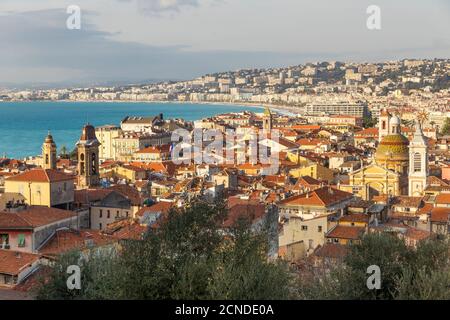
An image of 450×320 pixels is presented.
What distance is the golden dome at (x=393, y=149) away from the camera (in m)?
33.0

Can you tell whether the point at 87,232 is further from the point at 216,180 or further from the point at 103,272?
the point at 216,180

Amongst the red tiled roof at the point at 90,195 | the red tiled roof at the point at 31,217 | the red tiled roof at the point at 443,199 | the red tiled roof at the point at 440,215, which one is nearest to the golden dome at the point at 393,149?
the red tiled roof at the point at 443,199

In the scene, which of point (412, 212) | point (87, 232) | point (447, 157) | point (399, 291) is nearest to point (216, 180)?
point (412, 212)

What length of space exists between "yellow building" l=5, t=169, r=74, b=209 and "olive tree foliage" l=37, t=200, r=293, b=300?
12130mm

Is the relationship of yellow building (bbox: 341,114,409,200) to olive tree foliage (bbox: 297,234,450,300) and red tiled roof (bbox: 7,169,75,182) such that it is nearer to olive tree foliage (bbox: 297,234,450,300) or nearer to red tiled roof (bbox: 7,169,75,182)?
red tiled roof (bbox: 7,169,75,182)

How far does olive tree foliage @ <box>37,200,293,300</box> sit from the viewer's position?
30.3 feet

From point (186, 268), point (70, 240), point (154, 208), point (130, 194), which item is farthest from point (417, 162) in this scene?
point (186, 268)

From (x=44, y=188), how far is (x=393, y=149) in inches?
640

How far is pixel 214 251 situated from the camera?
37.1 ft

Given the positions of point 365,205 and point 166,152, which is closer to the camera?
point 365,205

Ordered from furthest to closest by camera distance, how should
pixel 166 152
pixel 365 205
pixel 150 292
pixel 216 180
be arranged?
pixel 166 152 → pixel 216 180 → pixel 365 205 → pixel 150 292

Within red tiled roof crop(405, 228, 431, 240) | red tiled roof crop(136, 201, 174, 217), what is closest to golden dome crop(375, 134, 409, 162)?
red tiled roof crop(136, 201, 174, 217)
